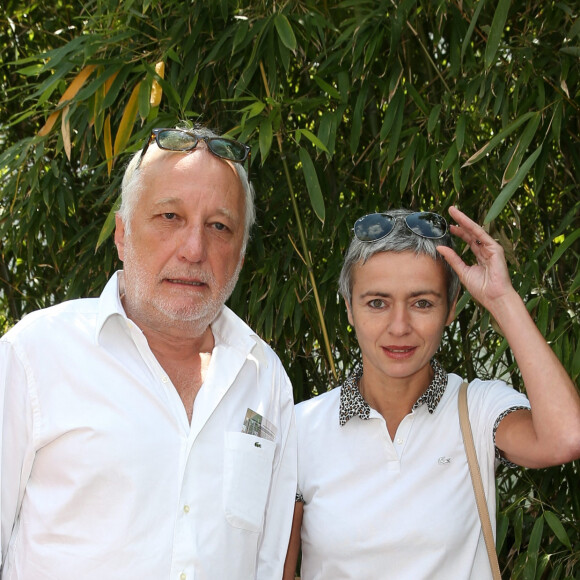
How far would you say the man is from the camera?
5.81 feet

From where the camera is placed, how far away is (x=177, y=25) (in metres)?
2.97

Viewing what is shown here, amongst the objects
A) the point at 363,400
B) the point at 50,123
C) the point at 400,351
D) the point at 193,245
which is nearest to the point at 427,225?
the point at 400,351

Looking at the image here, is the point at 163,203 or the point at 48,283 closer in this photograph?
the point at 163,203

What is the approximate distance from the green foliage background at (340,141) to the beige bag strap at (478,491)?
0.59 m

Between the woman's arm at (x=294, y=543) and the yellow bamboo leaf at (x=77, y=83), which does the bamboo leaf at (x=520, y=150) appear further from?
the yellow bamboo leaf at (x=77, y=83)

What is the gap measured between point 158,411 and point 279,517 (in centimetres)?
42

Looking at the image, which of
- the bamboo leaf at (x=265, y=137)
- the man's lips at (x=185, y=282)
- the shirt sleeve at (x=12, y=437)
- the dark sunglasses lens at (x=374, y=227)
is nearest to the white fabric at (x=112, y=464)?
the shirt sleeve at (x=12, y=437)

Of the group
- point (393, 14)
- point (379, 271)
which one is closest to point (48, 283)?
point (393, 14)

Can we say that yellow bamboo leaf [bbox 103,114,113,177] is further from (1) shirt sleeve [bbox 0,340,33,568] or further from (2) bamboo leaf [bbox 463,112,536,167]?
(1) shirt sleeve [bbox 0,340,33,568]

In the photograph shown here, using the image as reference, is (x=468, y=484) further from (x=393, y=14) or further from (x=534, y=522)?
(x=393, y=14)

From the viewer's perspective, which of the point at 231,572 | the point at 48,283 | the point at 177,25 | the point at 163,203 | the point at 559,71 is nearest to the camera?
the point at 231,572

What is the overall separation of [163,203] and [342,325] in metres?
1.21

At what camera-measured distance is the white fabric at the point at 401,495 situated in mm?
1942

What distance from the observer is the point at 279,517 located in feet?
6.79
